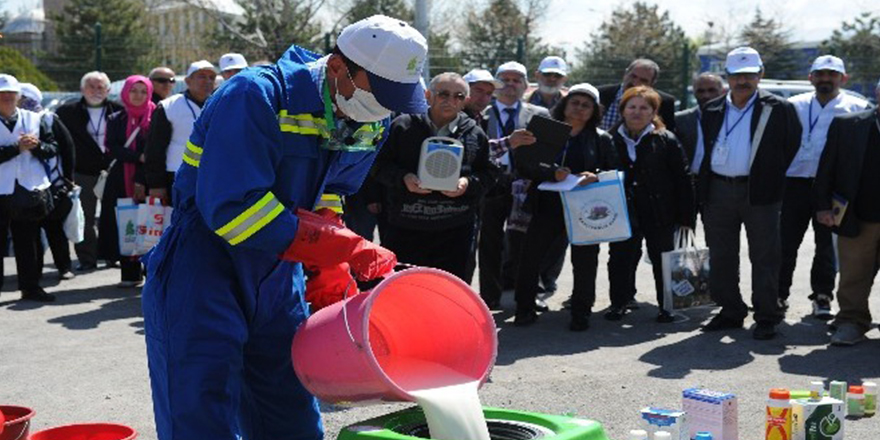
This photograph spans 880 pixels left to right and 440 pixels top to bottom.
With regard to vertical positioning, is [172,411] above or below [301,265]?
below

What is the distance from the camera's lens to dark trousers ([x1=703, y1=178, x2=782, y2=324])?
30.9 feet

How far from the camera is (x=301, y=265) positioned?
476 centimetres

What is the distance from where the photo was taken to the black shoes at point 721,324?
9.70 metres

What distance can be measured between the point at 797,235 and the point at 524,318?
2.33m

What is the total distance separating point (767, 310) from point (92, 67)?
49.2ft

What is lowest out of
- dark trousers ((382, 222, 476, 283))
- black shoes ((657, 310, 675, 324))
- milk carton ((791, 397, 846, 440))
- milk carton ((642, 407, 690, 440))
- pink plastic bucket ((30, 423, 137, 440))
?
black shoes ((657, 310, 675, 324))

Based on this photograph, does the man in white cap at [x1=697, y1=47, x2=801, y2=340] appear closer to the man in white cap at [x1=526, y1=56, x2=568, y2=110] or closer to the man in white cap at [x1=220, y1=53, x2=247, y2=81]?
the man in white cap at [x1=526, y1=56, x2=568, y2=110]

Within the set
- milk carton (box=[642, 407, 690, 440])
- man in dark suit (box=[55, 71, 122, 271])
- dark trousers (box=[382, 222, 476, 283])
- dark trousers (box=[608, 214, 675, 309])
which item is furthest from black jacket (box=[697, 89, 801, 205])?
man in dark suit (box=[55, 71, 122, 271])

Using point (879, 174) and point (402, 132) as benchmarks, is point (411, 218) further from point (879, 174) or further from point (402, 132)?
point (879, 174)

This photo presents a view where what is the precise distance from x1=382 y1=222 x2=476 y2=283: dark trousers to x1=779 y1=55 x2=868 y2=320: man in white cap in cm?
295

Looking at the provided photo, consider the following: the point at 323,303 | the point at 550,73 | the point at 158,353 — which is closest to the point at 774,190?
the point at 550,73

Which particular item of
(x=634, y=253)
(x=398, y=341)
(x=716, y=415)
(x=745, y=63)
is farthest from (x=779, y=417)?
(x=634, y=253)

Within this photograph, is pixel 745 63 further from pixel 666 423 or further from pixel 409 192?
pixel 666 423

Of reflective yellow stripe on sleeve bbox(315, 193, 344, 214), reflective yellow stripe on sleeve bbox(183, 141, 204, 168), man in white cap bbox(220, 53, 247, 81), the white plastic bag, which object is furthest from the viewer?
the white plastic bag
